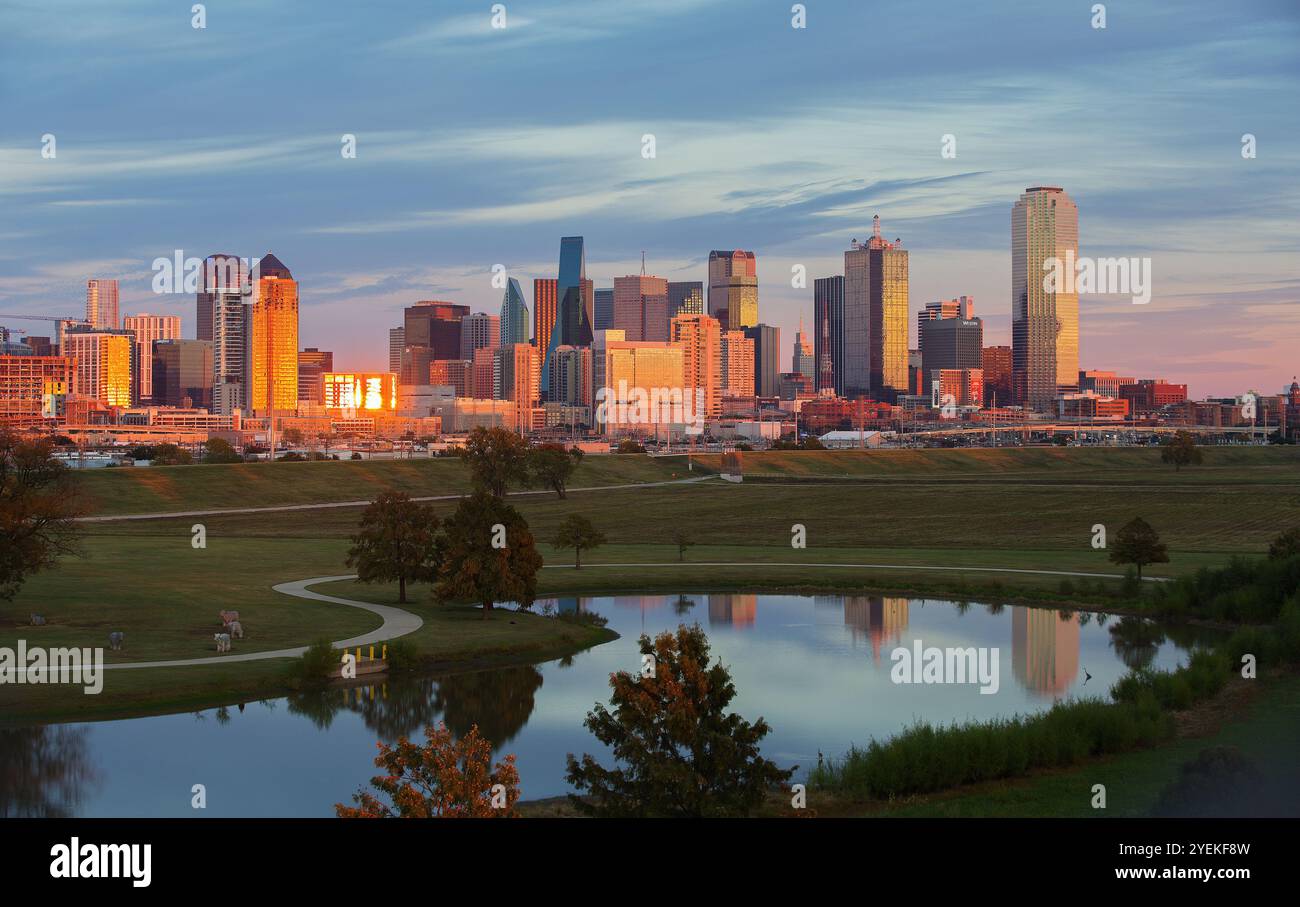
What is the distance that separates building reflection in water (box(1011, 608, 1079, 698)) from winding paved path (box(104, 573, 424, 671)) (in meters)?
20.6

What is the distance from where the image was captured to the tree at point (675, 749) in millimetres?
19031

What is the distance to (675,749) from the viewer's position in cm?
2009

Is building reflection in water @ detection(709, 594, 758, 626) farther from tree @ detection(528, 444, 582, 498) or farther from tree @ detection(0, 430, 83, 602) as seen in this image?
tree @ detection(528, 444, 582, 498)

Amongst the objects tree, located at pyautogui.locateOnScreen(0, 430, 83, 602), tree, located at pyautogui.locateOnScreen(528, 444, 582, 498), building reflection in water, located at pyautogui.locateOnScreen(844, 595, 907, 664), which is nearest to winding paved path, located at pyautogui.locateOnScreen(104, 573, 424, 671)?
tree, located at pyautogui.locateOnScreen(0, 430, 83, 602)

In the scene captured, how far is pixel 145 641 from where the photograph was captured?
129ft

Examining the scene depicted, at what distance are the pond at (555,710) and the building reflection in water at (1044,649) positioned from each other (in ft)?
0.36

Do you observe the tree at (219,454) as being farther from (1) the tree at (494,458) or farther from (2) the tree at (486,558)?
(2) the tree at (486,558)

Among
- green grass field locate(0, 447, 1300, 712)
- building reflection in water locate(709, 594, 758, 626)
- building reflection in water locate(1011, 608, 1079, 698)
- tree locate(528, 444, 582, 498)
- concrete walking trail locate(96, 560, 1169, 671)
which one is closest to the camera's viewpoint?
concrete walking trail locate(96, 560, 1169, 671)

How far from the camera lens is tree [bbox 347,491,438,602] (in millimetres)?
49844

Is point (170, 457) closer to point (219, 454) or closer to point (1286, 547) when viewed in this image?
point (219, 454)

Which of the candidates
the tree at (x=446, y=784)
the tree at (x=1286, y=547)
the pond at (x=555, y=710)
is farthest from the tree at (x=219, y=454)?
the tree at (x=446, y=784)

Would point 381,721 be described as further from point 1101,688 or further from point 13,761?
point 1101,688

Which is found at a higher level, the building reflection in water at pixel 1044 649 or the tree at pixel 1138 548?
the tree at pixel 1138 548
